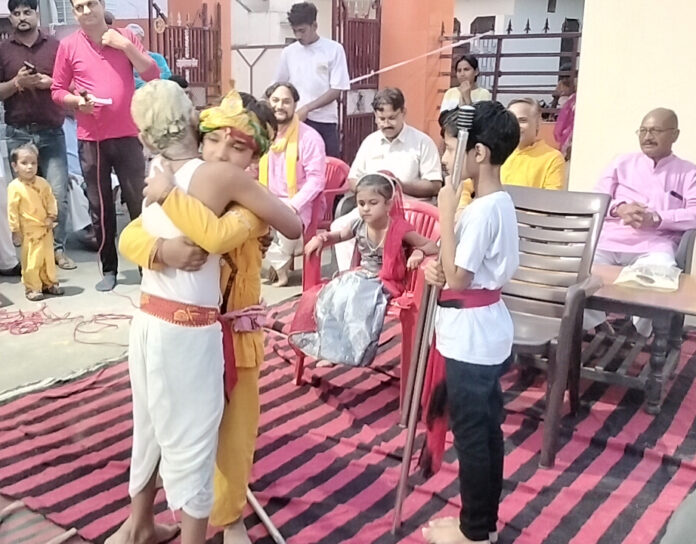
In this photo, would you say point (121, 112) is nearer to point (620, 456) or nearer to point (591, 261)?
point (591, 261)

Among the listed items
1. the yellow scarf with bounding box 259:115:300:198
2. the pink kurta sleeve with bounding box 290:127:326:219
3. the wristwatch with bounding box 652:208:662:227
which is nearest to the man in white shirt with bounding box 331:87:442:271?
the pink kurta sleeve with bounding box 290:127:326:219

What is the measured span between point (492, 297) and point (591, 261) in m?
1.28

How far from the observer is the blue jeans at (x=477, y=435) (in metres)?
2.10

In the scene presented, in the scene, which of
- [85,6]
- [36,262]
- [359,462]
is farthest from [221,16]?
[359,462]

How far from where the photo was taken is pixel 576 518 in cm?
249

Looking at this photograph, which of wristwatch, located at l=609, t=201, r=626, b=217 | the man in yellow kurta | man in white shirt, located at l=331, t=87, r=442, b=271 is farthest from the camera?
man in white shirt, located at l=331, t=87, r=442, b=271

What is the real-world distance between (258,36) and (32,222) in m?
6.62

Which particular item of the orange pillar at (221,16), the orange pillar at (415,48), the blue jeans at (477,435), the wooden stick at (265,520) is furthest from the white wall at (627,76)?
the orange pillar at (415,48)

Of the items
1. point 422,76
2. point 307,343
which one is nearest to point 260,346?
point 307,343

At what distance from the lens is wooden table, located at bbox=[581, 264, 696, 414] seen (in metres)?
2.85

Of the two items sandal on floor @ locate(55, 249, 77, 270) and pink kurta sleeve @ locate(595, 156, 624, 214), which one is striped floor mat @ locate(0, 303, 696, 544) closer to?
pink kurta sleeve @ locate(595, 156, 624, 214)

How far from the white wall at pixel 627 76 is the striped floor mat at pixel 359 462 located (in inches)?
57.1

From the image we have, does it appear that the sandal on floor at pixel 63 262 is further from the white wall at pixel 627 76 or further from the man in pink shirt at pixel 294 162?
the white wall at pixel 627 76

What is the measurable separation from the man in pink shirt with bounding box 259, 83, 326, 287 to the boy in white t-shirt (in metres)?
2.48
